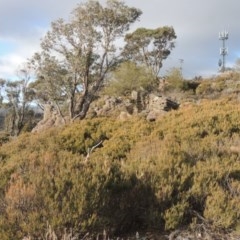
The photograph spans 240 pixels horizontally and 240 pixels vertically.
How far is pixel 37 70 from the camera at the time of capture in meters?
30.6

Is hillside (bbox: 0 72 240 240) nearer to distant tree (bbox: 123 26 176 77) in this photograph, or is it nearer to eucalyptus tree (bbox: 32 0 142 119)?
eucalyptus tree (bbox: 32 0 142 119)

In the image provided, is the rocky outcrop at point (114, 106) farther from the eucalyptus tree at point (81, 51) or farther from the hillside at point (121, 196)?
the hillside at point (121, 196)

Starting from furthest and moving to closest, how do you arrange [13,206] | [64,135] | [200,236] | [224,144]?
[64,135]
[224,144]
[200,236]
[13,206]

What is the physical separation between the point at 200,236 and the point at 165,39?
55.5m

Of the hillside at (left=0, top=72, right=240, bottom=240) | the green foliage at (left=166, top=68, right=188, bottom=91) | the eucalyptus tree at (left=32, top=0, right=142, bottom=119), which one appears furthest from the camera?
the green foliage at (left=166, top=68, right=188, bottom=91)

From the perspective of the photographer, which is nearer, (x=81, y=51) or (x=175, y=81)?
(x=81, y=51)

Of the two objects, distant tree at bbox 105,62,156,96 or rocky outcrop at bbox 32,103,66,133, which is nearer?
rocky outcrop at bbox 32,103,66,133

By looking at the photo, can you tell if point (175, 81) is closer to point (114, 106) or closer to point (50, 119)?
point (114, 106)

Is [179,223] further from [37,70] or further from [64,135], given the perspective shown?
[37,70]

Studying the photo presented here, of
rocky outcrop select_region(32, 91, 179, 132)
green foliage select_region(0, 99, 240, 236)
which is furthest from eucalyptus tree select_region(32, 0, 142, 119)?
green foliage select_region(0, 99, 240, 236)

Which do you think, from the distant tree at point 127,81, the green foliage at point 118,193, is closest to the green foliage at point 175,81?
the distant tree at point 127,81

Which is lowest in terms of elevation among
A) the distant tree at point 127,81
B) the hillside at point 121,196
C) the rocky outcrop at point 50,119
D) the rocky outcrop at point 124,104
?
the hillside at point 121,196

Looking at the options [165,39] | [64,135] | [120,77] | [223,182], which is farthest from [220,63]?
[223,182]

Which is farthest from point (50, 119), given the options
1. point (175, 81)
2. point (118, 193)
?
point (118, 193)
